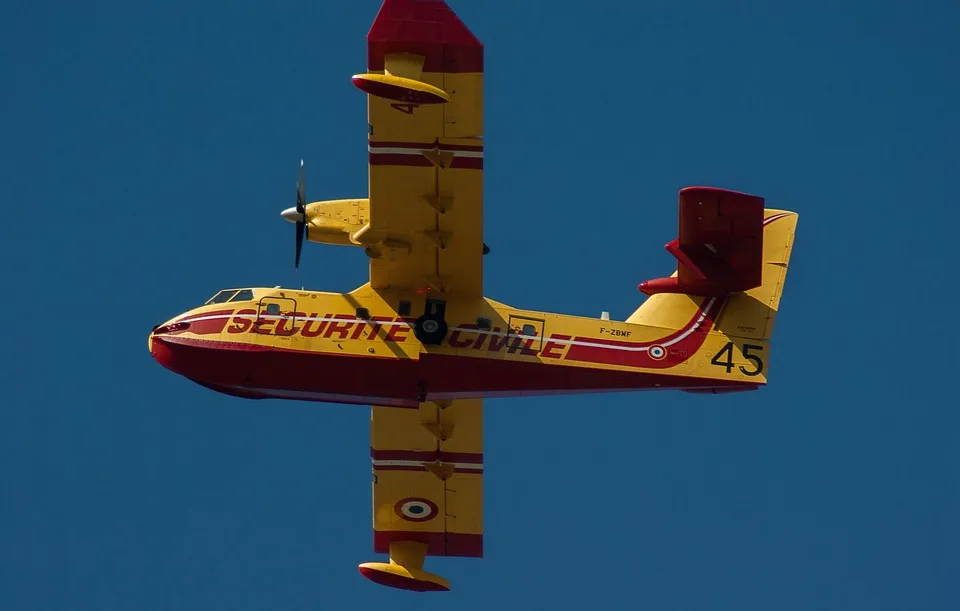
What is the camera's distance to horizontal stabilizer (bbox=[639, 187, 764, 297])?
28.1m

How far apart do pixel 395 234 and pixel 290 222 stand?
2596 millimetres

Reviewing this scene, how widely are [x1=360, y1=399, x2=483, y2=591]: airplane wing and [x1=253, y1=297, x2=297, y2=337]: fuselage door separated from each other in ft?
14.3

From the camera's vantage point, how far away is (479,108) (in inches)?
1093

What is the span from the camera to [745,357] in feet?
97.0

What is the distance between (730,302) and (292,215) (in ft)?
27.6

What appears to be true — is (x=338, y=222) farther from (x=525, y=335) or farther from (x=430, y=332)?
(x=525, y=335)

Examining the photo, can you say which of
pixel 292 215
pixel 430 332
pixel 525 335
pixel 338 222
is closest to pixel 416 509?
pixel 430 332

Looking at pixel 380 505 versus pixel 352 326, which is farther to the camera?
pixel 380 505

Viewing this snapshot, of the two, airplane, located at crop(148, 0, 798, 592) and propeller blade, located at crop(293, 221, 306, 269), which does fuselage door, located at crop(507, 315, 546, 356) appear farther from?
propeller blade, located at crop(293, 221, 306, 269)

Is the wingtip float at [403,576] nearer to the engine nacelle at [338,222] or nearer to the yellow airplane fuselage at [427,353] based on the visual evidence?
the yellow airplane fuselage at [427,353]

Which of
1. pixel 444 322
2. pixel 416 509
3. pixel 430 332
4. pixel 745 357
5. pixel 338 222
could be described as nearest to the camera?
pixel 430 332

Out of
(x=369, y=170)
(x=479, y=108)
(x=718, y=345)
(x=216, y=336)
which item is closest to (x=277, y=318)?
(x=216, y=336)

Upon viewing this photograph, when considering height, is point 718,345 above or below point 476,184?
below

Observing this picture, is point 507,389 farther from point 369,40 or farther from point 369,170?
point 369,40
